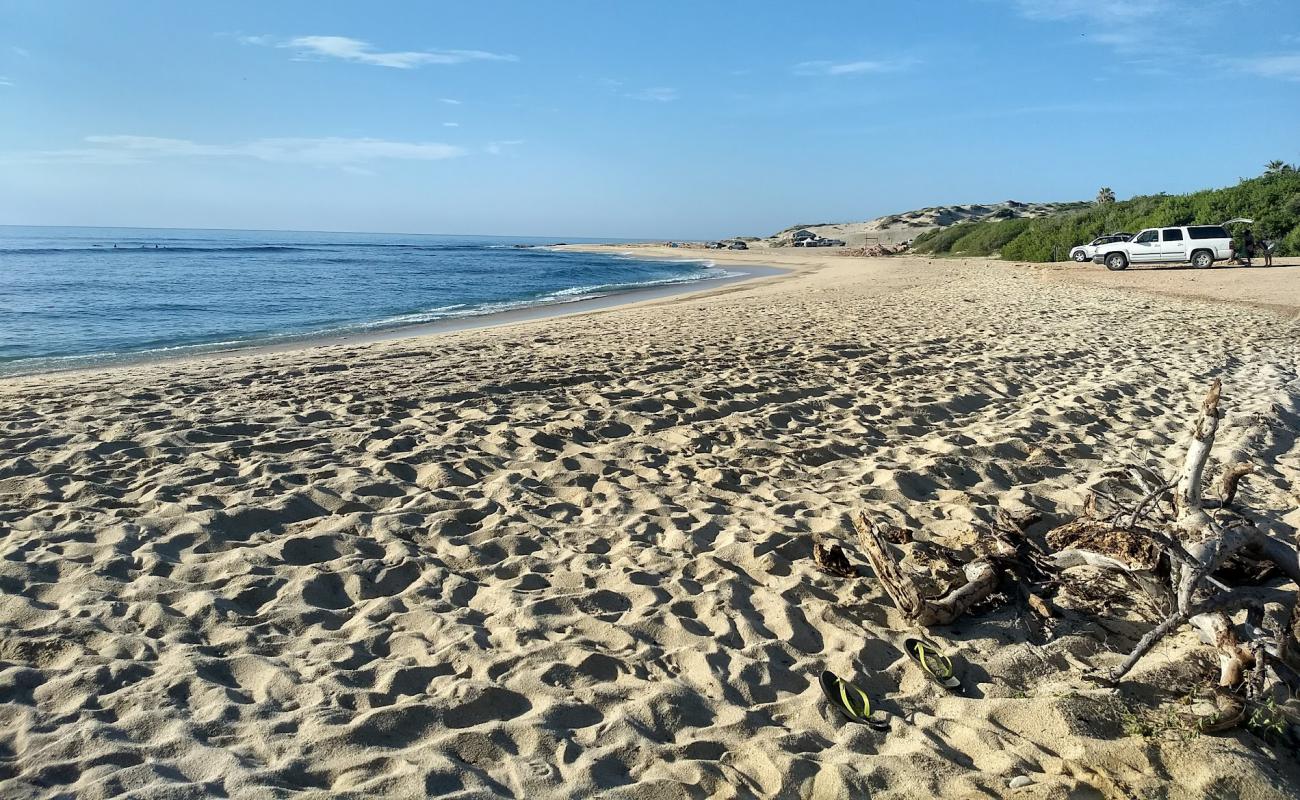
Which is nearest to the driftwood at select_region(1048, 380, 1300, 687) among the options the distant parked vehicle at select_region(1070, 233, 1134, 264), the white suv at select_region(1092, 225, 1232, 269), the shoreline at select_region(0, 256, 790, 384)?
the shoreline at select_region(0, 256, 790, 384)

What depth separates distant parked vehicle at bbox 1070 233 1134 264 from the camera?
28764 mm

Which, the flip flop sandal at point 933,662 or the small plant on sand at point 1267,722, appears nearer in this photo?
the small plant on sand at point 1267,722

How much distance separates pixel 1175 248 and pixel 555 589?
28500 mm

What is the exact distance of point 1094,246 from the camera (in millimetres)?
29172

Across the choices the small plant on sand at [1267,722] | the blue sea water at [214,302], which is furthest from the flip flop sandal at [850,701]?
the blue sea water at [214,302]

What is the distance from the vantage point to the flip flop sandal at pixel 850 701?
3.03 metres

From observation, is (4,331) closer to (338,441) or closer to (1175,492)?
(338,441)

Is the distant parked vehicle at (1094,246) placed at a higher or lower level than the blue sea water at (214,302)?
higher

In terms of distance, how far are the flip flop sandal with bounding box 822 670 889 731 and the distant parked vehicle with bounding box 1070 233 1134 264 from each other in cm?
2971

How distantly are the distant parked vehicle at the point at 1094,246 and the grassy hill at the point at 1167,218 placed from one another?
346cm

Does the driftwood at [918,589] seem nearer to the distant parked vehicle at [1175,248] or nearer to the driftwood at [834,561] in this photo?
the driftwood at [834,561]

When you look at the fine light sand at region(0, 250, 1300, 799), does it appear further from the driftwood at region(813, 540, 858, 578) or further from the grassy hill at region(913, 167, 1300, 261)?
the grassy hill at region(913, 167, 1300, 261)

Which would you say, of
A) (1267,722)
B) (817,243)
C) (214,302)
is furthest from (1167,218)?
(817,243)

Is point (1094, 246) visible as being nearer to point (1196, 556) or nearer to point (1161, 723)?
point (1196, 556)
